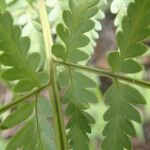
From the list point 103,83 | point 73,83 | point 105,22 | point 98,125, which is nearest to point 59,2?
point 73,83

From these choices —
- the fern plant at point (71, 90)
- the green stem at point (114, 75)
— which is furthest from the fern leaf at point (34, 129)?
the green stem at point (114, 75)

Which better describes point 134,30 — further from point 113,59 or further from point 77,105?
point 77,105

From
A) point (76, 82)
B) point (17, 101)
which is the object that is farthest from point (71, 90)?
point (17, 101)

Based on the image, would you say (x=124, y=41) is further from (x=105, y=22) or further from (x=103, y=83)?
(x=105, y=22)

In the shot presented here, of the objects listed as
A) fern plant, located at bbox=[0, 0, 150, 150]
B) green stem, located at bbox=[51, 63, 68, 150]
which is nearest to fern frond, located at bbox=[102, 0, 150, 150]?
fern plant, located at bbox=[0, 0, 150, 150]

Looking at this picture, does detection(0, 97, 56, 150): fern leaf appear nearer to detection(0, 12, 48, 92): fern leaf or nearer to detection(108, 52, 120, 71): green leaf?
detection(0, 12, 48, 92): fern leaf

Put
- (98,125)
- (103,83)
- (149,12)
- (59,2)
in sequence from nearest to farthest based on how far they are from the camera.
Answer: (149,12)
(59,2)
(98,125)
(103,83)

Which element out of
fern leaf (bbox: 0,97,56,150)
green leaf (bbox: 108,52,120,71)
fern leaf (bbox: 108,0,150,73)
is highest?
fern leaf (bbox: 108,0,150,73)
